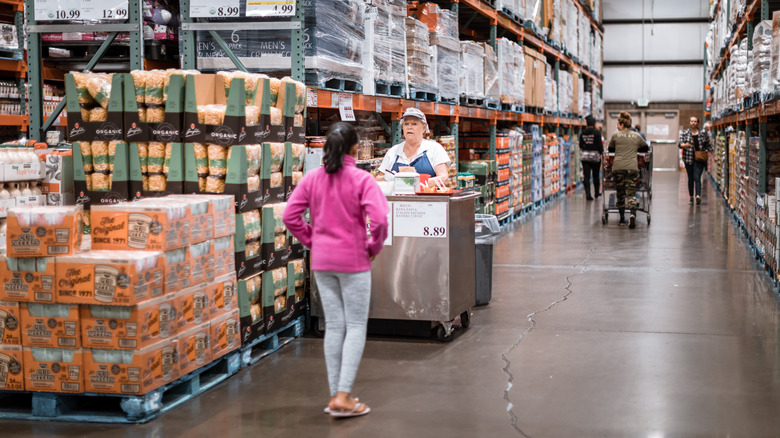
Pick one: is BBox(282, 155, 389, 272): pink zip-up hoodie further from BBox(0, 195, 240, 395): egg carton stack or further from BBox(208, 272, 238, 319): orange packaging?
BBox(208, 272, 238, 319): orange packaging

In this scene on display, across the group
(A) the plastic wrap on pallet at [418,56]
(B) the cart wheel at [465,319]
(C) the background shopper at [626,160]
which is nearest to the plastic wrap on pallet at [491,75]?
(C) the background shopper at [626,160]

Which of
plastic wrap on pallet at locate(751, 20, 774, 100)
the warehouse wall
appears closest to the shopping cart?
plastic wrap on pallet at locate(751, 20, 774, 100)

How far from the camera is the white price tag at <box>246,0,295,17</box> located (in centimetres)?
670

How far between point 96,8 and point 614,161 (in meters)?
9.97

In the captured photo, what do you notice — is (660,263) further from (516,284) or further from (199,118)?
(199,118)

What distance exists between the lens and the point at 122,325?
459cm

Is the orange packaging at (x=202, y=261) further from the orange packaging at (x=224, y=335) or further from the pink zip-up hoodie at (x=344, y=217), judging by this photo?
the pink zip-up hoodie at (x=344, y=217)

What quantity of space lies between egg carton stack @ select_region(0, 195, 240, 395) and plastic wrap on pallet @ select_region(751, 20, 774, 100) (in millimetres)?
7452

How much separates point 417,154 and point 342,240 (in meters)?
3.09

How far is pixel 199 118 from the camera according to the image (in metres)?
5.55

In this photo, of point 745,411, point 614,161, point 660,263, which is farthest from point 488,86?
point 745,411

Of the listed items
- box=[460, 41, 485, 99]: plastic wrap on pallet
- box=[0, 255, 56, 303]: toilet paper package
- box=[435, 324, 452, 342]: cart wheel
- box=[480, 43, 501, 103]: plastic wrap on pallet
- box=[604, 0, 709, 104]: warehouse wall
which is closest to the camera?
box=[0, 255, 56, 303]: toilet paper package

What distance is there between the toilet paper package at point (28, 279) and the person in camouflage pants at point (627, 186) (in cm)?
1147

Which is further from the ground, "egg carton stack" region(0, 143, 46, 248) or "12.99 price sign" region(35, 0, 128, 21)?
"12.99 price sign" region(35, 0, 128, 21)
